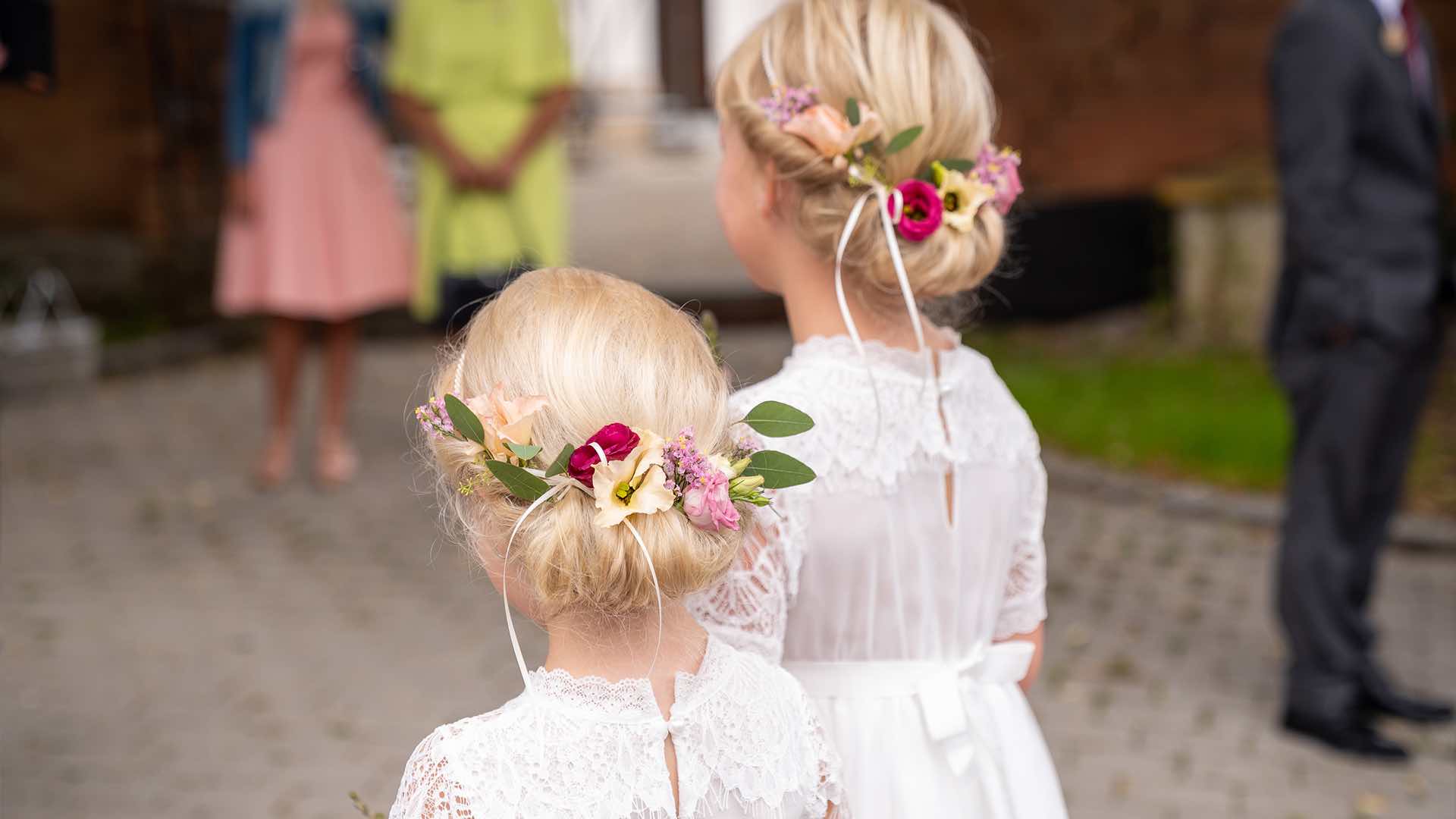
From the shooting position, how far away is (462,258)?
20.2 feet

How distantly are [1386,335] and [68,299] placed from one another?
8.35 metres

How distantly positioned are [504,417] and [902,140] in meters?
0.67

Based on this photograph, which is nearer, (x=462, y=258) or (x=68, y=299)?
(x=462, y=258)

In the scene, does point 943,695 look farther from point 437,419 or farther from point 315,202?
point 315,202

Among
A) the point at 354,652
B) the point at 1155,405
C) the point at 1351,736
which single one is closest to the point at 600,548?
the point at 1351,736

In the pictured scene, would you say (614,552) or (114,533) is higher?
(614,552)

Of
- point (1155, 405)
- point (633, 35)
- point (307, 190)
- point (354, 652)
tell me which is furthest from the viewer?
point (633, 35)

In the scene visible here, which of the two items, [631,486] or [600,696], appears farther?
[600,696]

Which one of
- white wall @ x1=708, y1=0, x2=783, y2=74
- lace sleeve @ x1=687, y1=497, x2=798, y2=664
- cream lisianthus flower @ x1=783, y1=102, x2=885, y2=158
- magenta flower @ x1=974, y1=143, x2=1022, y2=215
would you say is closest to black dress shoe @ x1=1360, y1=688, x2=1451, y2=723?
magenta flower @ x1=974, y1=143, x2=1022, y2=215

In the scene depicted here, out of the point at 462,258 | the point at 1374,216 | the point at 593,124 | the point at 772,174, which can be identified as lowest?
the point at 593,124

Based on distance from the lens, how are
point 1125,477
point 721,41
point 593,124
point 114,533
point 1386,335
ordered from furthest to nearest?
point 721,41, point 593,124, point 1125,477, point 114,533, point 1386,335

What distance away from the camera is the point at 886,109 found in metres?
1.94

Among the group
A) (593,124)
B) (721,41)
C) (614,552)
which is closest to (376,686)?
(614,552)

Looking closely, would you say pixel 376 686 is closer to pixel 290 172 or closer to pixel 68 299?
pixel 290 172
